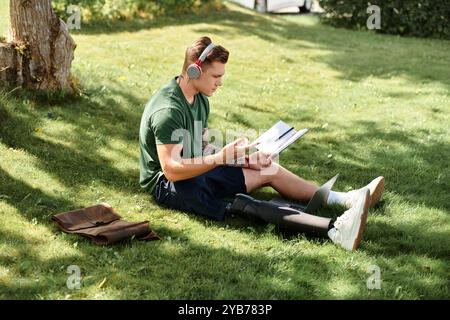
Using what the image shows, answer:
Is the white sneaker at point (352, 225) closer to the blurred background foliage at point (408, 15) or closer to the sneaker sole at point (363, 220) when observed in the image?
the sneaker sole at point (363, 220)

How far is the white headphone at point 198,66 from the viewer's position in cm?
557

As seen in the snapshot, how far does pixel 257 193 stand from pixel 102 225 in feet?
5.74

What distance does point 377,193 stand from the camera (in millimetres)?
6219

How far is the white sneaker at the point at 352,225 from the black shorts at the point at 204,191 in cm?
104

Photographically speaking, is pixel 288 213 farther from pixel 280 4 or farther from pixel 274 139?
pixel 280 4

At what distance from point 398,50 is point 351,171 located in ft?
23.9

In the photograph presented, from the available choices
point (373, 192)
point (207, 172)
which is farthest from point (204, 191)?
point (373, 192)

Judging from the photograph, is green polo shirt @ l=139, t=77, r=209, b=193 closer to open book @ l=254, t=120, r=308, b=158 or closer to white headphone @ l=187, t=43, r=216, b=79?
white headphone @ l=187, t=43, r=216, b=79

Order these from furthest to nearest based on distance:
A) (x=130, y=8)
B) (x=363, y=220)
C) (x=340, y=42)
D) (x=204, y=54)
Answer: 1. (x=340, y=42)
2. (x=130, y=8)
3. (x=204, y=54)
4. (x=363, y=220)

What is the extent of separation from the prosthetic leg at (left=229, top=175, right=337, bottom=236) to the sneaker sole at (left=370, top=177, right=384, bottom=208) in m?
0.44

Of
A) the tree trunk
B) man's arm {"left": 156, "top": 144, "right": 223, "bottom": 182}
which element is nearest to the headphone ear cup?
man's arm {"left": 156, "top": 144, "right": 223, "bottom": 182}

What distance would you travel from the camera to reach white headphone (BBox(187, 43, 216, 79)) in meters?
5.57

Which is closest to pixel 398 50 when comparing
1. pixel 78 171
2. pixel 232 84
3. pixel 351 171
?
pixel 232 84

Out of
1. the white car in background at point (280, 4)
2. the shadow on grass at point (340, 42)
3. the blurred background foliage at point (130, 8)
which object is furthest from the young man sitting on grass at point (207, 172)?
the white car in background at point (280, 4)
